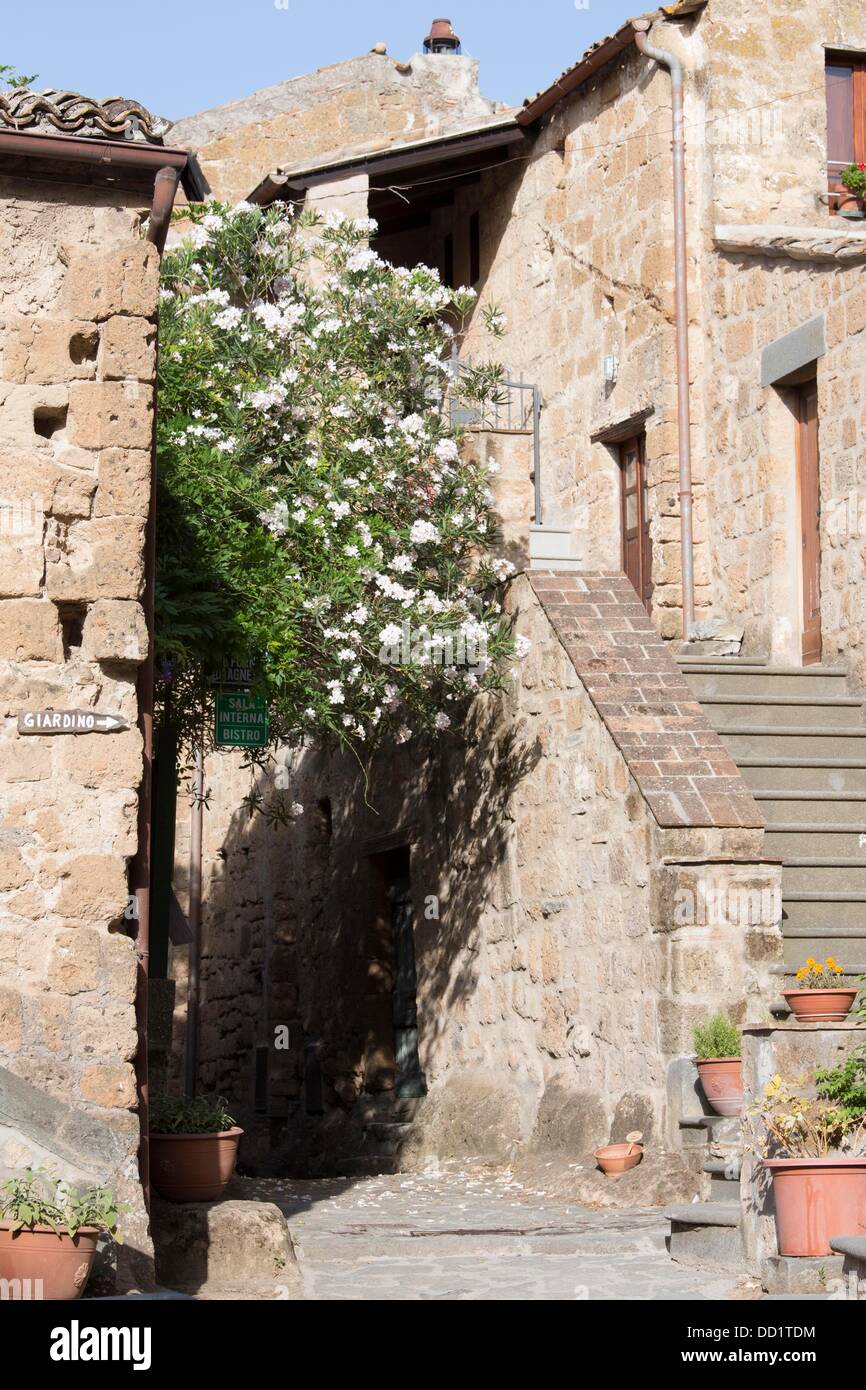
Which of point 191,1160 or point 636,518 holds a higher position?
point 636,518

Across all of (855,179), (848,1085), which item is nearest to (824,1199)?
(848,1085)

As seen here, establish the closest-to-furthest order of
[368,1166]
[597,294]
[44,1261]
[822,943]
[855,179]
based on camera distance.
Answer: [44,1261]
[822,943]
[368,1166]
[855,179]
[597,294]

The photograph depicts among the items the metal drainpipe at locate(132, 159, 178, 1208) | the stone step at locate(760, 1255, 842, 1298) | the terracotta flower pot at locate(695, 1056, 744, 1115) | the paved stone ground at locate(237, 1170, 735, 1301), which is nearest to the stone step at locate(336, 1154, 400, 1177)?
the paved stone ground at locate(237, 1170, 735, 1301)

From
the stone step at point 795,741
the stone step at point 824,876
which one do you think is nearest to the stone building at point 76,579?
the stone step at point 824,876

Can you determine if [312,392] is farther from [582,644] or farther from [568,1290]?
[568,1290]

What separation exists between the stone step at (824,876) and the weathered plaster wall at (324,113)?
11334mm

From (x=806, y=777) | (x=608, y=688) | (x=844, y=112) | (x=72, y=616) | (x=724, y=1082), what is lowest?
(x=724, y=1082)

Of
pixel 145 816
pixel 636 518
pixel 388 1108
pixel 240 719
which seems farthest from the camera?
pixel 636 518

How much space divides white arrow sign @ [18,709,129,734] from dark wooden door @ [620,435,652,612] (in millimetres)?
7958

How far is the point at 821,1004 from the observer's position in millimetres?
7430

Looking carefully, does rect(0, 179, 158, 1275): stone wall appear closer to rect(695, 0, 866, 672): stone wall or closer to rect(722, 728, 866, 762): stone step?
rect(722, 728, 866, 762): stone step

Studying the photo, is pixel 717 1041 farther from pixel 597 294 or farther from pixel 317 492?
pixel 597 294

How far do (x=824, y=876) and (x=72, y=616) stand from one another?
4.65m

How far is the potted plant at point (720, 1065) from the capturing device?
841 cm
